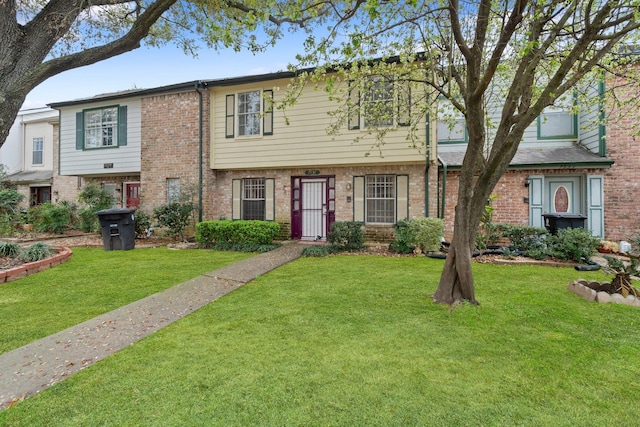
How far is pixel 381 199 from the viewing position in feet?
34.6

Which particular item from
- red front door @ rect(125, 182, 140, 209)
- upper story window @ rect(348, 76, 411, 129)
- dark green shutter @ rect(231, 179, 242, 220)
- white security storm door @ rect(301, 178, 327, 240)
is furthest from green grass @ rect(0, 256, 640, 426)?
red front door @ rect(125, 182, 140, 209)

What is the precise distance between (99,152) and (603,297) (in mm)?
16082

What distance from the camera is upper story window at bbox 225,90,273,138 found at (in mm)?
11271

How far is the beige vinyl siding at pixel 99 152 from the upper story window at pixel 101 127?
0.18 meters

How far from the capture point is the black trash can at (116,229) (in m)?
9.84

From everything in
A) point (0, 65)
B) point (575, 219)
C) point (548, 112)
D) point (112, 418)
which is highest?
point (548, 112)

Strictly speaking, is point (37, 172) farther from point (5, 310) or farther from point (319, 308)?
point (319, 308)

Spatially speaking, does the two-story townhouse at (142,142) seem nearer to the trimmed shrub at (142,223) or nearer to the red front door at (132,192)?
the red front door at (132,192)

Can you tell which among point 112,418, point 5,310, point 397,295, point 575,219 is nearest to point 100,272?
point 5,310

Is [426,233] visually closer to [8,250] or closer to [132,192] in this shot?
[8,250]

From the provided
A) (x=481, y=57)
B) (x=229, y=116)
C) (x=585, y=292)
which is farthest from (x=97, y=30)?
(x=585, y=292)

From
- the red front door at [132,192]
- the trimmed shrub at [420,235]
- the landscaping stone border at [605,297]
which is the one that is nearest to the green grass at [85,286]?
the trimmed shrub at [420,235]

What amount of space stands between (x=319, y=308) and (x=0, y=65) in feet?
19.5

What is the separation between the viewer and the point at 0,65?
4.92m
